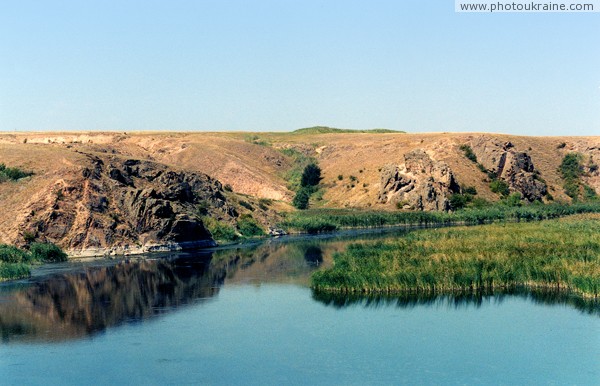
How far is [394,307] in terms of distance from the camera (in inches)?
1553

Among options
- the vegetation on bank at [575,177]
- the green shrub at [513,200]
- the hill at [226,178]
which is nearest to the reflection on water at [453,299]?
the hill at [226,178]

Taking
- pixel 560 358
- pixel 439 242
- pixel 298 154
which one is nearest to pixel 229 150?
pixel 298 154

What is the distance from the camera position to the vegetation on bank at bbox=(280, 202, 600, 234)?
82938 mm

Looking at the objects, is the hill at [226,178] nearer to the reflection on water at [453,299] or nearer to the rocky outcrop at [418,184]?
the rocky outcrop at [418,184]

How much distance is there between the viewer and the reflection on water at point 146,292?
38.7 m

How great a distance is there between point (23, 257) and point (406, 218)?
43122mm

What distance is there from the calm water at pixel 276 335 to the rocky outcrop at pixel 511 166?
213 feet

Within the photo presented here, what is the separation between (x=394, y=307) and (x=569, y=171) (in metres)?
89.6

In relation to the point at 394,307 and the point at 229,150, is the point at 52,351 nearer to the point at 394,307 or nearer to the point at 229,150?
the point at 394,307

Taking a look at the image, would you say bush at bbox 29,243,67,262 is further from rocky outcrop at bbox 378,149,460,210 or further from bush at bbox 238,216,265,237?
rocky outcrop at bbox 378,149,460,210

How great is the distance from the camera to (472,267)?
144 ft

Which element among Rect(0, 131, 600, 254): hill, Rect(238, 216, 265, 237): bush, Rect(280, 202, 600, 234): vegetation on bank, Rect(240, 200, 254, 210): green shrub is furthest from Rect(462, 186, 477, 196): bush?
Rect(238, 216, 265, 237): bush

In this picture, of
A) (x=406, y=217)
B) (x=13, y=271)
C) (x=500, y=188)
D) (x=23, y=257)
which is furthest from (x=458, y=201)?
(x=13, y=271)

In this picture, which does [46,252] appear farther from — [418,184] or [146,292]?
[418,184]
